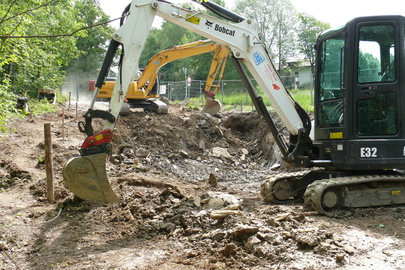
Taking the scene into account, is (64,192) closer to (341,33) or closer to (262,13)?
(341,33)

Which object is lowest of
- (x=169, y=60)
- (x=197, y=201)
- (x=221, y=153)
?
(x=197, y=201)

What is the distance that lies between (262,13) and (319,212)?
149ft

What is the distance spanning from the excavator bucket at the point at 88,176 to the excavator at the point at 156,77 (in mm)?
7448

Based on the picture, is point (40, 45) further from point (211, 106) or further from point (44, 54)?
point (211, 106)

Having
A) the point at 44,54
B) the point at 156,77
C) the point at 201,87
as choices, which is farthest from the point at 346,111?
the point at 201,87

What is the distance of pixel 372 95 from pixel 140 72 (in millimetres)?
3407

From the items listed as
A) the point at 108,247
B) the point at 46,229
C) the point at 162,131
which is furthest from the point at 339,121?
the point at 162,131

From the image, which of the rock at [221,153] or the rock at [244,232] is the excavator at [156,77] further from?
the rock at [244,232]

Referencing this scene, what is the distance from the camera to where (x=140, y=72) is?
18.9 ft

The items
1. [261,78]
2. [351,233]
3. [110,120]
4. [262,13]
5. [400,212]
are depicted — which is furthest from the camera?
[262,13]

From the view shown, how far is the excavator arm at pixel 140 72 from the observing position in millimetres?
5453

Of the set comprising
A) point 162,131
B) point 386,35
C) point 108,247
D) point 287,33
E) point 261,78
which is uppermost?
point 287,33

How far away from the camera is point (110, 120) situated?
17.9ft

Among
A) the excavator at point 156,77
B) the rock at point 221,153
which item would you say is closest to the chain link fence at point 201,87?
the excavator at point 156,77
